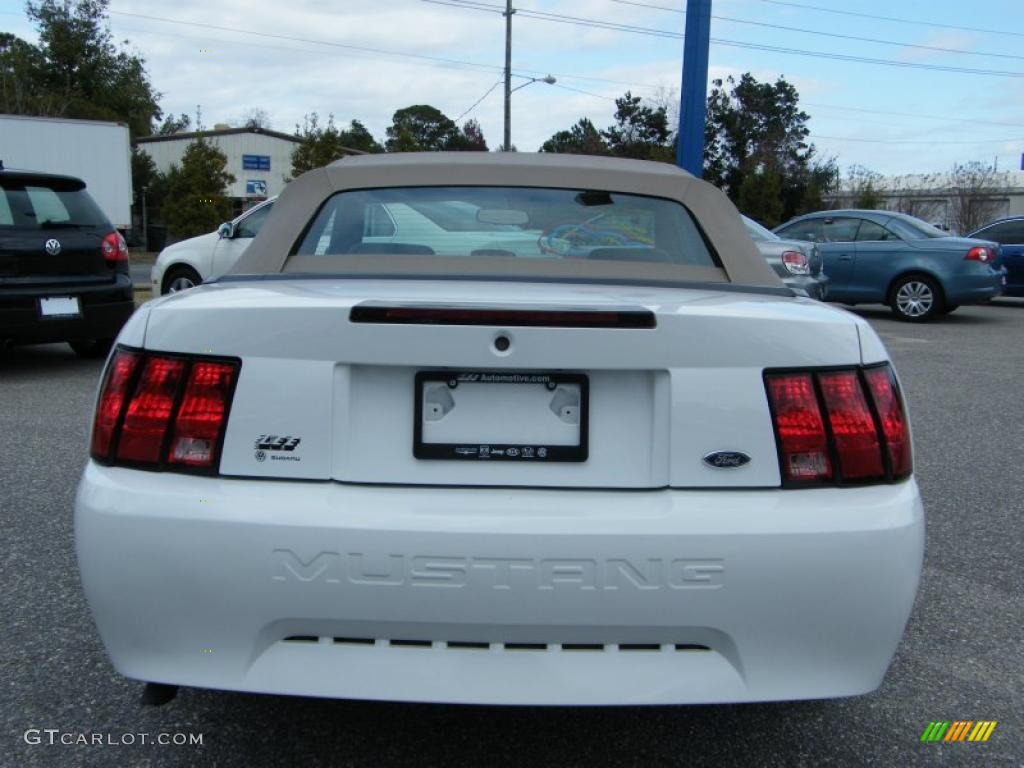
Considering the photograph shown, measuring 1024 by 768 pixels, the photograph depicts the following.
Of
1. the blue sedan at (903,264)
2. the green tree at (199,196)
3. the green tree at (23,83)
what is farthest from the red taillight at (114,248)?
the green tree at (23,83)

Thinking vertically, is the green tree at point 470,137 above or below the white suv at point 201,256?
above

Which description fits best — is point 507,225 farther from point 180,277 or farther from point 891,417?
point 180,277

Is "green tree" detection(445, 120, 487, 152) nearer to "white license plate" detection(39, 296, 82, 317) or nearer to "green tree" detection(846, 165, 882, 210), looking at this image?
"green tree" detection(846, 165, 882, 210)

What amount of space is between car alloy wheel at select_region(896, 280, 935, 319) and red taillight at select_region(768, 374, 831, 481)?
12628 mm

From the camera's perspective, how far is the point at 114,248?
799cm

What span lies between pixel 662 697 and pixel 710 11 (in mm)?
10040

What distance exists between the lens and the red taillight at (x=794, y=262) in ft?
34.9

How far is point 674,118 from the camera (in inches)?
2121

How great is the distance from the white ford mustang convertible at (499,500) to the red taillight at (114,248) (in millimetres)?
6345

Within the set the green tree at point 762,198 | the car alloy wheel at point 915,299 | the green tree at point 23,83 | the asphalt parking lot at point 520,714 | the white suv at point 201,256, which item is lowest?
the asphalt parking lot at point 520,714

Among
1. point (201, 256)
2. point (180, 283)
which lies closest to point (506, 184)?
point (201, 256)

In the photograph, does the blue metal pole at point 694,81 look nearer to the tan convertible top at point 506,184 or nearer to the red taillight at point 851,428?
the tan convertible top at point 506,184

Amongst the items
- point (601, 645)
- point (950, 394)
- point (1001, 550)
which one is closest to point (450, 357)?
point (601, 645)

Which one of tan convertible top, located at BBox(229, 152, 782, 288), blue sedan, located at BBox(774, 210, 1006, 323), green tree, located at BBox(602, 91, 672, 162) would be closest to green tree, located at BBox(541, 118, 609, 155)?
green tree, located at BBox(602, 91, 672, 162)
